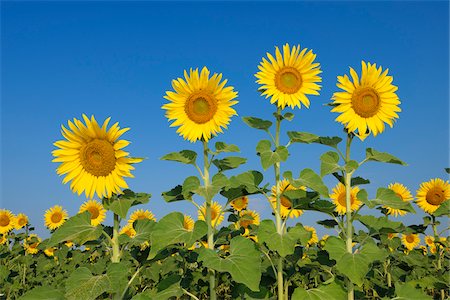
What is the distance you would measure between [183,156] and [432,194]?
7.06 metres

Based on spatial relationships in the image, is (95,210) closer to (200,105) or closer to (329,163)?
(200,105)

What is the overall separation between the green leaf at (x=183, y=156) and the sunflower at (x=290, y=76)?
1299 mm

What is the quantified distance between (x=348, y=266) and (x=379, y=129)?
1997 millimetres

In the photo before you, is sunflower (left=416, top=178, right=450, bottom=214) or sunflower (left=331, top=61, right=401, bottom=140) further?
sunflower (left=416, top=178, right=450, bottom=214)

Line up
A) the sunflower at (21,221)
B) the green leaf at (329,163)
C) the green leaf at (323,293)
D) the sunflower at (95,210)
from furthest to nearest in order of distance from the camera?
1. the sunflower at (21,221)
2. the sunflower at (95,210)
3. the green leaf at (329,163)
4. the green leaf at (323,293)

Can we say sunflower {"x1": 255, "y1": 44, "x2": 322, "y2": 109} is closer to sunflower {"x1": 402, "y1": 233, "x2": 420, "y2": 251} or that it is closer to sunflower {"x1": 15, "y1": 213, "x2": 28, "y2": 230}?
sunflower {"x1": 402, "y1": 233, "x2": 420, "y2": 251}

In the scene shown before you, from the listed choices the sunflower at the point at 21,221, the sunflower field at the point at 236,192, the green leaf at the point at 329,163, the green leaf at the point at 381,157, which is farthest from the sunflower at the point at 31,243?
the green leaf at the point at 381,157

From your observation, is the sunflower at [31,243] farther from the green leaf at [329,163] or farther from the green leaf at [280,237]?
the green leaf at [329,163]

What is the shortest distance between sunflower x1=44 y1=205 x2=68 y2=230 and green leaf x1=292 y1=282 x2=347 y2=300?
436 inches

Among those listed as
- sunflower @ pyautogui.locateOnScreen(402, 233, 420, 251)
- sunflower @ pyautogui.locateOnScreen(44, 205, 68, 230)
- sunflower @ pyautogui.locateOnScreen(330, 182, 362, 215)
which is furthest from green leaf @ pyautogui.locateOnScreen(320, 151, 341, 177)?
sunflower @ pyautogui.locateOnScreen(44, 205, 68, 230)

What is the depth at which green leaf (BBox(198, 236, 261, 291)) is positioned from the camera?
494cm

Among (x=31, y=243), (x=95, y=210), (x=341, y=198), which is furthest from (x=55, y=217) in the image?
(x=341, y=198)

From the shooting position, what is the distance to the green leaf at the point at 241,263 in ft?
16.2

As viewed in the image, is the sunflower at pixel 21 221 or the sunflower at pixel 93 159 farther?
the sunflower at pixel 21 221
